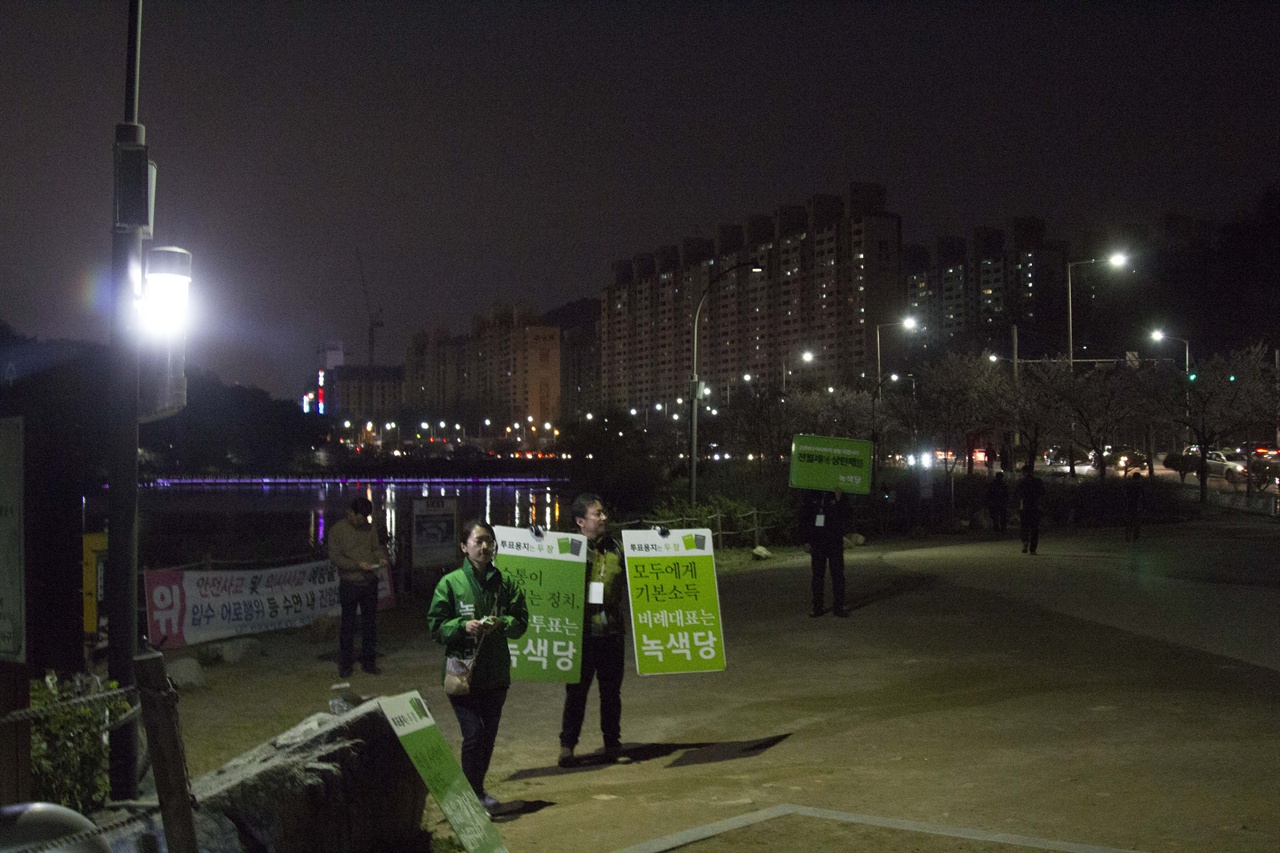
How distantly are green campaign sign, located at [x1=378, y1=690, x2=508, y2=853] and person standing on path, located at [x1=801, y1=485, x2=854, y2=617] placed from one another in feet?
A: 30.9

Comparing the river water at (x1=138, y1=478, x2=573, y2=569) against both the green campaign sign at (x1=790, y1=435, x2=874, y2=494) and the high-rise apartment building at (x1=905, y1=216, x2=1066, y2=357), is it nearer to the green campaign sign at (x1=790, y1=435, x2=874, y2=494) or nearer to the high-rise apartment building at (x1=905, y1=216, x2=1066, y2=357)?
the green campaign sign at (x1=790, y1=435, x2=874, y2=494)

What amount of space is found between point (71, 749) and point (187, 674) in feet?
17.6

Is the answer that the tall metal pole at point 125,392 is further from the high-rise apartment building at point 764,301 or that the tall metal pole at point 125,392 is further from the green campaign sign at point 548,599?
the high-rise apartment building at point 764,301

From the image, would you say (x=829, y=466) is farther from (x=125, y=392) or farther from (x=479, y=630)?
(x=125, y=392)

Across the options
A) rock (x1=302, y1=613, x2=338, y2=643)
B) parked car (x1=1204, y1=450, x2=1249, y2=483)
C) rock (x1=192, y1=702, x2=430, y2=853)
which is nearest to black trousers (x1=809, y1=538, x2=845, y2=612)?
rock (x1=302, y1=613, x2=338, y2=643)

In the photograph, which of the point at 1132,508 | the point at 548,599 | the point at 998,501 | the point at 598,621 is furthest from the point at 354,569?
the point at 998,501

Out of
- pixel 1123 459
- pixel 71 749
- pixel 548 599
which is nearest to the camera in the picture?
Answer: pixel 71 749

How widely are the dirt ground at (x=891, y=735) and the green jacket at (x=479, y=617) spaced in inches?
35.5

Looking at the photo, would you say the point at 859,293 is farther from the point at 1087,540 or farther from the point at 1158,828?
the point at 1158,828

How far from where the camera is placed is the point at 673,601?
8789mm

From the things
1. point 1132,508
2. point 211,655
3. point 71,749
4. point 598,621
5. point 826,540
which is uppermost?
point 1132,508

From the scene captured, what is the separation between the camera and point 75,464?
560 centimetres

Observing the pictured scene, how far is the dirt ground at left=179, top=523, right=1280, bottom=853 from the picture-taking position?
6.07 m

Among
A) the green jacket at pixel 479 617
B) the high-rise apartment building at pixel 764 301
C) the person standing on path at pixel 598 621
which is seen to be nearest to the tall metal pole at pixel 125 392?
the green jacket at pixel 479 617
